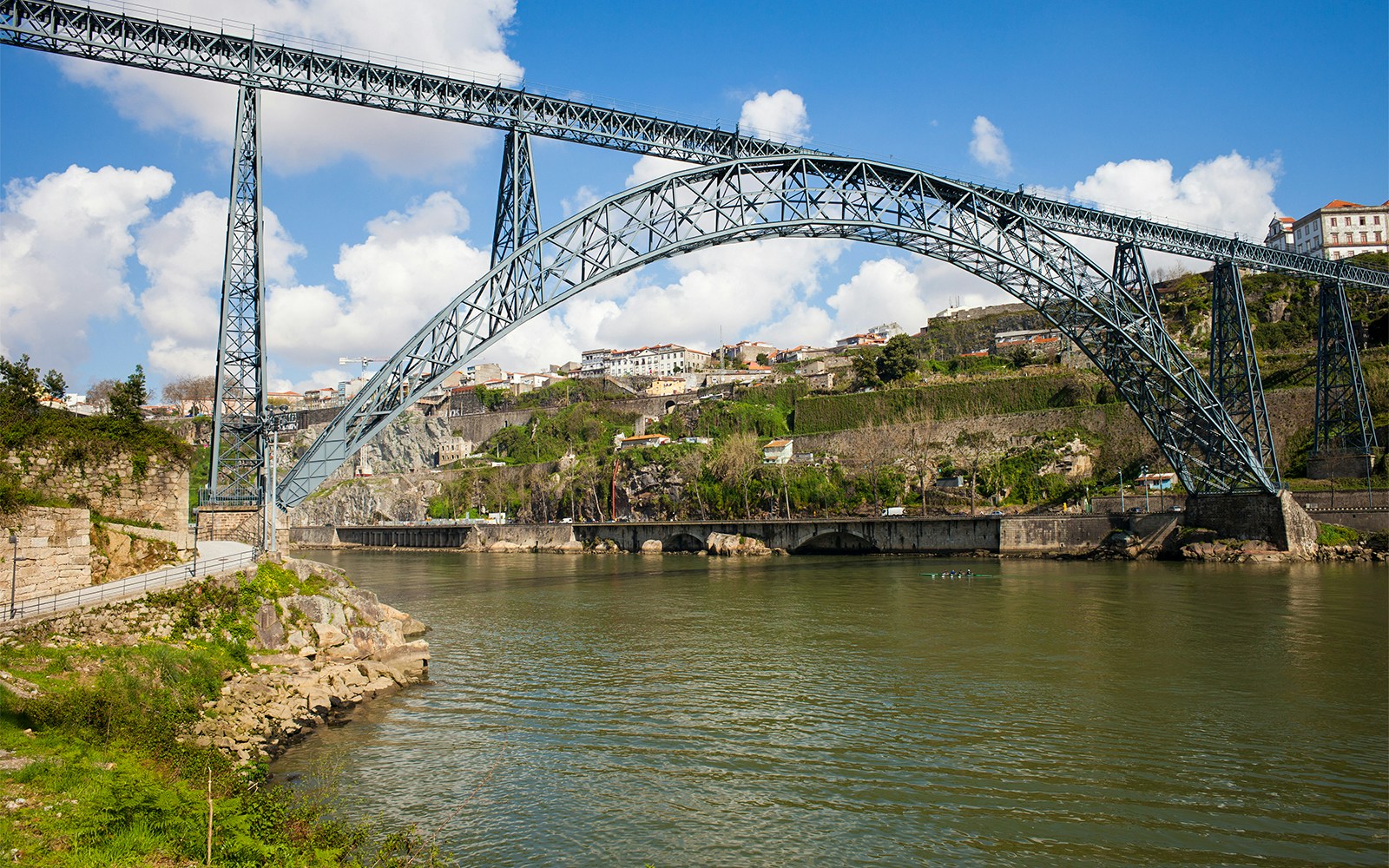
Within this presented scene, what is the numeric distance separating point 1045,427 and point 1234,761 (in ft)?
155

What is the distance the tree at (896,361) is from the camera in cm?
6988

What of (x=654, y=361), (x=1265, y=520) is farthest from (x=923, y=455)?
(x=654, y=361)

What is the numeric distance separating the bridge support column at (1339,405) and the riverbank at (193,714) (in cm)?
3953

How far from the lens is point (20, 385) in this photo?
1803cm

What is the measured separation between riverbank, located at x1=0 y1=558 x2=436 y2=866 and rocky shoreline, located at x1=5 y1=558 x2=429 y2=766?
0.09 ft

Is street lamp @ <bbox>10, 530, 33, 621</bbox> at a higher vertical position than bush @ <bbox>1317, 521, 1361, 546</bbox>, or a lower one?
higher

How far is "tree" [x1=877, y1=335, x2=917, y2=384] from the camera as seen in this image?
6988 centimetres

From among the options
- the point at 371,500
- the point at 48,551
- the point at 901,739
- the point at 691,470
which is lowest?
the point at 901,739

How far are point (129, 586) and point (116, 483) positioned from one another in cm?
480

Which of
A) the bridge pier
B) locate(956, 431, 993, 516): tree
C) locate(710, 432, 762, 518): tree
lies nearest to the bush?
the bridge pier

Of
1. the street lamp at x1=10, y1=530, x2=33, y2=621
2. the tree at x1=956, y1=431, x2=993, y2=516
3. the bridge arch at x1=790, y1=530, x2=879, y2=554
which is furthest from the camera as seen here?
the tree at x1=956, y1=431, x2=993, y2=516

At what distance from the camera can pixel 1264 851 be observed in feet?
27.4

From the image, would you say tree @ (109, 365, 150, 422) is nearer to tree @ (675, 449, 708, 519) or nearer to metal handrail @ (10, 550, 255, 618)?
metal handrail @ (10, 550, 255, 618)

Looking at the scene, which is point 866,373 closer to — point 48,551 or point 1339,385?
point 1339,385
